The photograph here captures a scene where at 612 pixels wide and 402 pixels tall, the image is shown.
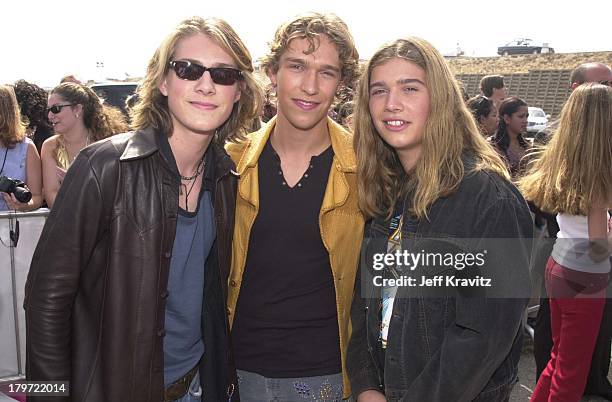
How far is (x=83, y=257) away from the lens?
6.57 ft

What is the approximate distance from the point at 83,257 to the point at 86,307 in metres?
0.23

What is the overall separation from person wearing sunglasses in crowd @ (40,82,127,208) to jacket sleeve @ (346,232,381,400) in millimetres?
3821

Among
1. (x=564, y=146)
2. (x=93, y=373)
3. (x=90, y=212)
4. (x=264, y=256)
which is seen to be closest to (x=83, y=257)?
(x=90, y=212)

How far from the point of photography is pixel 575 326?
12.1 feet

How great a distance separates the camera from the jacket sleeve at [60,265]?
6.45 feet

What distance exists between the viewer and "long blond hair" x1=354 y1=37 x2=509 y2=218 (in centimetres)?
206

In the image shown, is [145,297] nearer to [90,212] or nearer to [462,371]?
[90,212]

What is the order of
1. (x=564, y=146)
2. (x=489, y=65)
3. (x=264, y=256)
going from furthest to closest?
(x=489, y=65) → (x=564, y=146) → (x=264, y=256)

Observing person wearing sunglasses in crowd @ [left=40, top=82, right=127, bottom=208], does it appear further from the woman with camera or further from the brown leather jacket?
the brown leather jacket

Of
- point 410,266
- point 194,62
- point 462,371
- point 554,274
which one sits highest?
point 194,62

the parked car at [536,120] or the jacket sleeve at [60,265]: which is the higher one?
the jacket sleeve at [60,265]

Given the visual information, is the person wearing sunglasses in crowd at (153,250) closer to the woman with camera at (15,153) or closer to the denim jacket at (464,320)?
the denim jacket at (464,320)

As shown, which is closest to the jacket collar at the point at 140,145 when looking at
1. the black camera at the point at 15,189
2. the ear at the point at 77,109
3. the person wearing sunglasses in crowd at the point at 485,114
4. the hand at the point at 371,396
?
the hand at the point at 371,396

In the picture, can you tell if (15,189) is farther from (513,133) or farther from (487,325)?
(513,133)
